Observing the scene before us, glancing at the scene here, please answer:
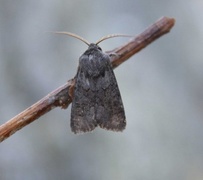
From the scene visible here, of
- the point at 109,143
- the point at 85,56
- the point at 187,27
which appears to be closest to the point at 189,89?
the point at 187,27

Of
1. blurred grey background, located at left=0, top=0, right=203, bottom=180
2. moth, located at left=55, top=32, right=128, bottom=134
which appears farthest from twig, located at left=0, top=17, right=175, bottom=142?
blurred grey background, located at left=0, top=0, right=203, bottom=180

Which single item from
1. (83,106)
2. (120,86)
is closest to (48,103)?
(83,106)

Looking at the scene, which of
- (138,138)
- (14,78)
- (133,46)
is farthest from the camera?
(14,78)

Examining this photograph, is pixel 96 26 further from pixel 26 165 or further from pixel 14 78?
pixel 26 165

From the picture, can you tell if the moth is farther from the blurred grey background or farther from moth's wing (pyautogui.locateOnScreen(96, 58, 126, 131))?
the blurred grey background

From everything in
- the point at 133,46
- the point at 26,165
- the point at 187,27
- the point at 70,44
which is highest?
the point at 70,44

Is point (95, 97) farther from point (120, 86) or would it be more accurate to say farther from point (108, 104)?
point (120, 86)
